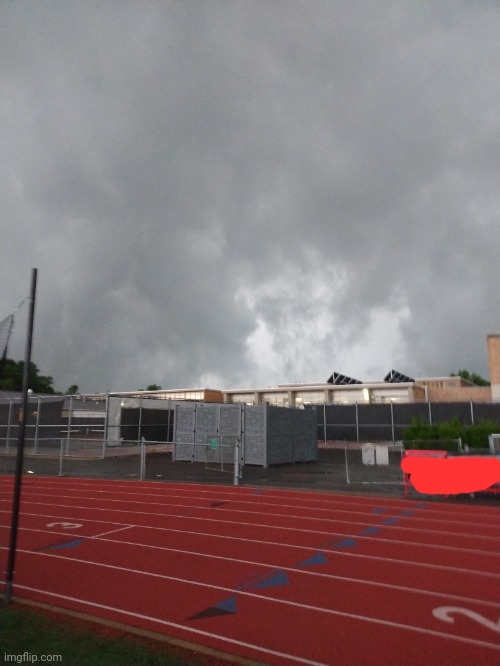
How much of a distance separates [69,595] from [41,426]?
22141mm

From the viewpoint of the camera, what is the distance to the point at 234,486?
54.5ft

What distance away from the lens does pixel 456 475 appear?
2518 millimetres

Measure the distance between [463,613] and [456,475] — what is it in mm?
4439

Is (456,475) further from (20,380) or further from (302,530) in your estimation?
(20,380)

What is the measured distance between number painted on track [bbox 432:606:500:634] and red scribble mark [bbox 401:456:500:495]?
404 centimetres

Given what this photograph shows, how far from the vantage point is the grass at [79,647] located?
466 centimetres

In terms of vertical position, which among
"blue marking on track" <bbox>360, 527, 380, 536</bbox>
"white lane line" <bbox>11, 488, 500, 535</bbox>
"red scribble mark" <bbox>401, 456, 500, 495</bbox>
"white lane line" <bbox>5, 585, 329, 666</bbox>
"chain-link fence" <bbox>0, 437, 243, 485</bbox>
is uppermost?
"red scribble mark" <bbox>401, 456, 500, 495</bbox>

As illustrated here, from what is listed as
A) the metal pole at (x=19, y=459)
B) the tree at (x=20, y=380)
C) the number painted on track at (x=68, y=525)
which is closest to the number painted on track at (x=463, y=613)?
the metal pole at (x=19, y=459)

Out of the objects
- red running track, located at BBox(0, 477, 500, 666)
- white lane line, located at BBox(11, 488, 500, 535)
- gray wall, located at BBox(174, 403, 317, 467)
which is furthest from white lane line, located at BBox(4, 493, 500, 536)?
gray wall, located at BBox(174, 403, 317, 467)

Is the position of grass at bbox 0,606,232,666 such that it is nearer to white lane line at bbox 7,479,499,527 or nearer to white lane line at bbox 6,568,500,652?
white lane line at bbox 6,568,500,652

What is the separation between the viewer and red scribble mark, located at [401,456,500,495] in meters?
2.45

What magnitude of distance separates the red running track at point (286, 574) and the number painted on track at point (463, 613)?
0.07 ft

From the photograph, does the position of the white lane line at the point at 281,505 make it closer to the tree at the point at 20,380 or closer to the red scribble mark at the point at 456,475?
the red scribble mark at the point at 456,475

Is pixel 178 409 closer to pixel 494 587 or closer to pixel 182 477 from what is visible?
pixel 182 477
